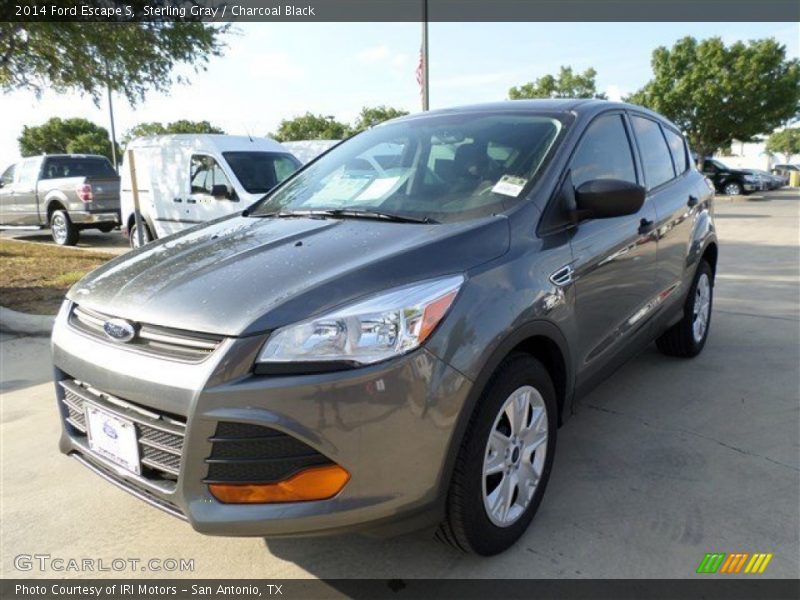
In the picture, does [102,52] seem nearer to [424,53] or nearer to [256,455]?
[424,53]

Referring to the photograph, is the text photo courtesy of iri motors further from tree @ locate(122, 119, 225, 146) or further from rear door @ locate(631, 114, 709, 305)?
tree @ locate(122, 119, 225, 146)

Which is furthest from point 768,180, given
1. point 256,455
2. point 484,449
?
point 256,455

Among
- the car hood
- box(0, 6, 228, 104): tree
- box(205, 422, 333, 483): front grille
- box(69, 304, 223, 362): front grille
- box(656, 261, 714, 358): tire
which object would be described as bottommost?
box(656, 261, 714, 358): tire

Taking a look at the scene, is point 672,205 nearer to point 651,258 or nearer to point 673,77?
point 651,258

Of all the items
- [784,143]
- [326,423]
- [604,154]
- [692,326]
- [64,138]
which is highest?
[64,138]

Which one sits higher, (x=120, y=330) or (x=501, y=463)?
(x=120, y=330)

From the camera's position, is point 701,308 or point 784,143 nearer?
point 701,308

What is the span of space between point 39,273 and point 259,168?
3.41 m

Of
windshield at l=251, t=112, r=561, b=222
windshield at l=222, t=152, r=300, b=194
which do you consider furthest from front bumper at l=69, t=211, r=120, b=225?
windshield at l=251, t=112, r=561, b=222

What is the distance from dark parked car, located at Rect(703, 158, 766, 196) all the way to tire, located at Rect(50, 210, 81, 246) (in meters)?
23.0

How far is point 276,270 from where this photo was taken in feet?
6.93

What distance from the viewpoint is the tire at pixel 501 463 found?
6.81ft

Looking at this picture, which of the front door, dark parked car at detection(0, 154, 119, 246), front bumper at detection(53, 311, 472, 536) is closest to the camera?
front bumper at detection(53, 311, 472, 536)

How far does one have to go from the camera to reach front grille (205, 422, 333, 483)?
5.87 feet
